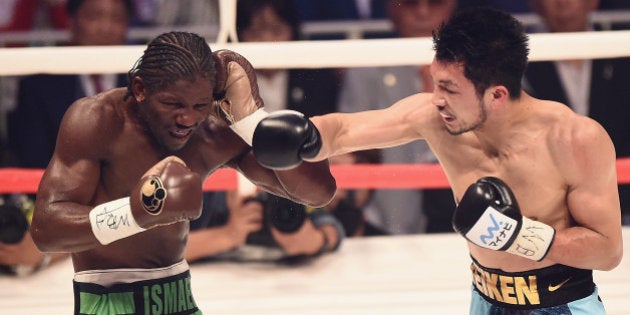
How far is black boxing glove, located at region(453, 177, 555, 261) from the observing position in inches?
62.1

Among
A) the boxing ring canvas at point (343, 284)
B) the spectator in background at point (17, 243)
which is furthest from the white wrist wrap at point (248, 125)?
the spectator in background at point (17, 243)

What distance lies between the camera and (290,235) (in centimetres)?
298

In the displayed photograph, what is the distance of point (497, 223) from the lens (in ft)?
5.16

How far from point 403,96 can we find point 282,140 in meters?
1.76

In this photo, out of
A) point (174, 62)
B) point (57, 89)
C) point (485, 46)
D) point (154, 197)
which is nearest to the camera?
point (154, 197)

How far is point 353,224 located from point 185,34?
6.09 ft

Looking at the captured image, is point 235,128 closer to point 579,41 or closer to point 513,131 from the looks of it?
point 513,131

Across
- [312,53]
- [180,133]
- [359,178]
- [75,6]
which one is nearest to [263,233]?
[359,178]

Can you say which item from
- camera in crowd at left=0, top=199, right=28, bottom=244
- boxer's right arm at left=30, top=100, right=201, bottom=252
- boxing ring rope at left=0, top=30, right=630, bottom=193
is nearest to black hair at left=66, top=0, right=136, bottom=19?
camera in crowd at left=0, top=199, right=28, bottom=244

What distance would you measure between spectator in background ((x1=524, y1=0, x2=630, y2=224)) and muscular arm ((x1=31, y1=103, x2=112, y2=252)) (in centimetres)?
221

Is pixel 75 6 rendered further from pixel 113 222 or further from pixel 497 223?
pixel 497 223

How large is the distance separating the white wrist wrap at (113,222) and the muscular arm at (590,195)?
829 millimetres

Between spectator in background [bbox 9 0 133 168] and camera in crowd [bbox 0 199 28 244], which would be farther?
spectator in background [bbox 9 0 133 168]

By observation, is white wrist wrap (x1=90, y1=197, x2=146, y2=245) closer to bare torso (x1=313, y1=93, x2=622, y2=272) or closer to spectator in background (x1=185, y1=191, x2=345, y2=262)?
bare torso (x1=313, y1=93, x2=622, y2=272)
